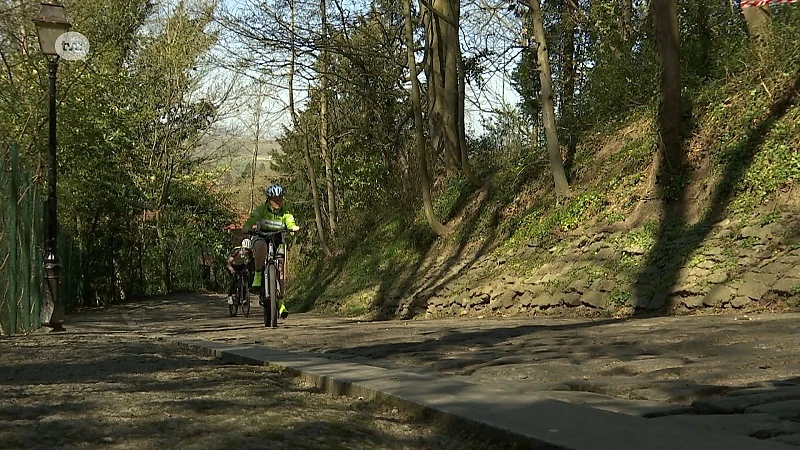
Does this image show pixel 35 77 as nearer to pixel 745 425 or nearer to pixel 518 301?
pixel 518 301

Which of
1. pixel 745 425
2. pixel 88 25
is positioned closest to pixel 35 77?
pixel 88 25

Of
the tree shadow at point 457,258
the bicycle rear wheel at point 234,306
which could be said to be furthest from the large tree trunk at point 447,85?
the bicycle rear wheel at point 234,306

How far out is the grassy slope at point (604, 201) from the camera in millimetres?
12375

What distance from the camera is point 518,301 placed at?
14.2m

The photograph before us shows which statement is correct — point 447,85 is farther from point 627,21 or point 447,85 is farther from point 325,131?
point 325,131

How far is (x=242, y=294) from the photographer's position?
19109 mm

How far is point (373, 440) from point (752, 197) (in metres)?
9.22

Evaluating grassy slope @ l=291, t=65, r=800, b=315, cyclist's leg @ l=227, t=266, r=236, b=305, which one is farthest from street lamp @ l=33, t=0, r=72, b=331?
grassy slope @ l=291, t=65, r=800, b=315

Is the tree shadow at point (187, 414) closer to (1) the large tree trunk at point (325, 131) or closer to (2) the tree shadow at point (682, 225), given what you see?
(2) the tree shadow at point (682, 225)

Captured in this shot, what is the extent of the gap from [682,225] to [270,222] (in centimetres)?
607

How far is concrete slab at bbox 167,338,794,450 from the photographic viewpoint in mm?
3684

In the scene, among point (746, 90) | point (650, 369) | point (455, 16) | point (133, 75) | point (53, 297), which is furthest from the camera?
point (133, 75)

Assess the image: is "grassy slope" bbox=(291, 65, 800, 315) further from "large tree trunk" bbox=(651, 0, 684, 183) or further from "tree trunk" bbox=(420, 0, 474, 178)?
"tree trunk" bbox=(420, 0, 474, 178)

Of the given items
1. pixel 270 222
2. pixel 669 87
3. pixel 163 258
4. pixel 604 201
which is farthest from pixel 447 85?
pixel 163 258
